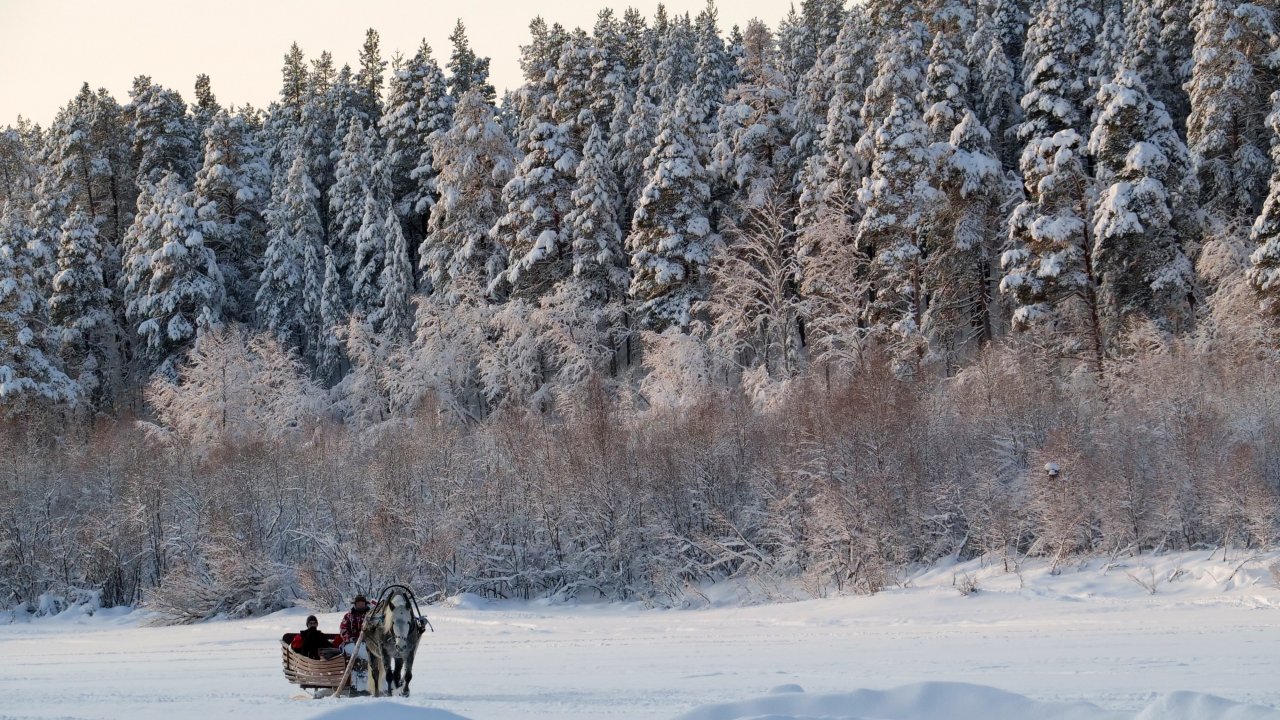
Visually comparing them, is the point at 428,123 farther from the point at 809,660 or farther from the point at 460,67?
the point at 809,660

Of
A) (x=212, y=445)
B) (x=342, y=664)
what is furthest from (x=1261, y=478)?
(x=212, y=445)

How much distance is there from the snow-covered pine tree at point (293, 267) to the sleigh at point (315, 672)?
37398 millimetres

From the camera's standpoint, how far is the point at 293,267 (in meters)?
50.0

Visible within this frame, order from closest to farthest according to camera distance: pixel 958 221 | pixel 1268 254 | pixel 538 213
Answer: pixel 1268 254 → pixel 958 221 → pixel 538 213

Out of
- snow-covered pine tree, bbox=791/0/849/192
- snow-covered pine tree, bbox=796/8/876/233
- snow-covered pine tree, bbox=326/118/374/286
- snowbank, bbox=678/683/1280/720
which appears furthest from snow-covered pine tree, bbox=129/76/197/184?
snowbank, bbox=678/683/1280/720

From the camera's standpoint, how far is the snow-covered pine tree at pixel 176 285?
156ft

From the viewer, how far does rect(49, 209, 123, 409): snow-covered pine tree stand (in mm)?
48938

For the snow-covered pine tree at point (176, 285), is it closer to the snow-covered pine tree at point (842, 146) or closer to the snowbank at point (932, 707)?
the snow-covered pine tree at point (842, 146)

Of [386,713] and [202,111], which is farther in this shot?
[202,111]

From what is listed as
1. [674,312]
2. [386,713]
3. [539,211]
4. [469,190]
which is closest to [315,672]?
[386,713]

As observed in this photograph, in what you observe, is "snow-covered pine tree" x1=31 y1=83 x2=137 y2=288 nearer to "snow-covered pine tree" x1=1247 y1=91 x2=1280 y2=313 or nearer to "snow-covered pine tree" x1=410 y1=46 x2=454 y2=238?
"snow-covered pine tree" x1=410 y1=46 x2=454 y2=238

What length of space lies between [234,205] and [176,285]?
27.1ft

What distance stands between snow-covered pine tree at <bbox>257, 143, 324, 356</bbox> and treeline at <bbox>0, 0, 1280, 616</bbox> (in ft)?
0.52

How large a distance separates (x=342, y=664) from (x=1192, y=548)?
15000 millimetres
